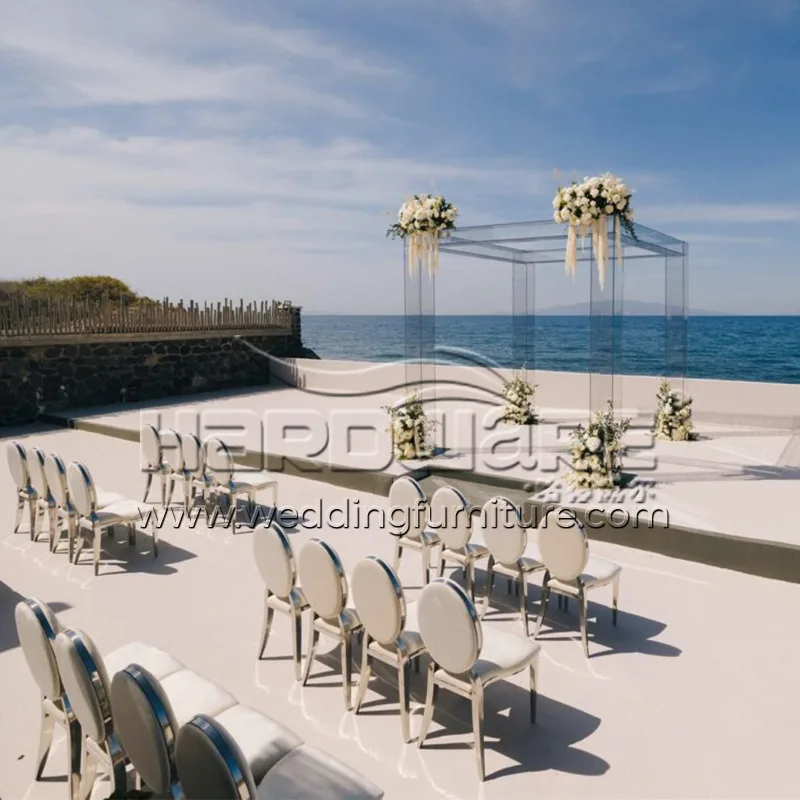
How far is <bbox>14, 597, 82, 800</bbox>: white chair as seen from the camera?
217 centimetres

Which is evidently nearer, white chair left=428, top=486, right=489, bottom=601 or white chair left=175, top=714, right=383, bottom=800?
white chair left=175, top=714, right=383, bottom=800

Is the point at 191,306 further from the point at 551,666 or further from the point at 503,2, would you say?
the point at 551,666

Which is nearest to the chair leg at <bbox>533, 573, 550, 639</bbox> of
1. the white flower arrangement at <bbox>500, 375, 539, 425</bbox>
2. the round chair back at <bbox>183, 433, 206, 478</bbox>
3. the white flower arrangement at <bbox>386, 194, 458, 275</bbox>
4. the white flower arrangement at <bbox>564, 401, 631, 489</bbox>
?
the white flower arrangement at <bbox>564, 401, 631, 489</bbox>

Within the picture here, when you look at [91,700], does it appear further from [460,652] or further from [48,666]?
[460,652]

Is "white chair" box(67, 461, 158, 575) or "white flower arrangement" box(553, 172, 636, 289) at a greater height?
"white flower arrangement" box(553, 172, 636, 289)

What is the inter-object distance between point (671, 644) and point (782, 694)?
57 centimetres

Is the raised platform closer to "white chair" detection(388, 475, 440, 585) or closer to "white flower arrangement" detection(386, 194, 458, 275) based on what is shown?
"white chair" detection(388, 475, 440, 585)

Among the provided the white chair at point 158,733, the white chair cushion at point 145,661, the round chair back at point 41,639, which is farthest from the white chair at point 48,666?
the white chair at point 158,733

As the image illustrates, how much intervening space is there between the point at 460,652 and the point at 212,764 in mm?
1061

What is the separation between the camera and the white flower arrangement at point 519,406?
948 centimetres

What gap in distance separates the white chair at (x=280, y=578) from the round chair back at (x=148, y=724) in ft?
4.04

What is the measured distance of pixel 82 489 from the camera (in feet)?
14.3

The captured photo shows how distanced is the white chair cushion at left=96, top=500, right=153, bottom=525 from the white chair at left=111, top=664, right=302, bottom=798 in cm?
253

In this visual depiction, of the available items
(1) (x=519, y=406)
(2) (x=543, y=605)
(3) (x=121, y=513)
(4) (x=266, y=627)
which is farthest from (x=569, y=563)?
(1) (x=519, y=406)
